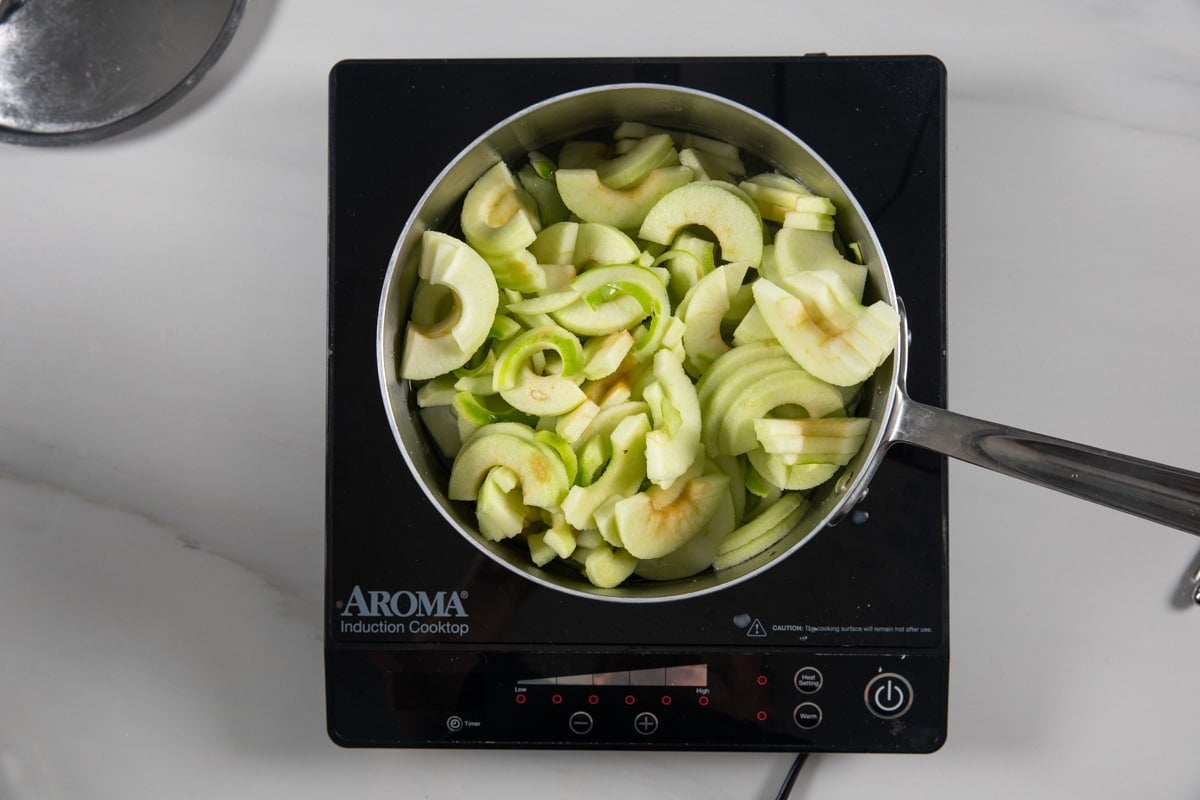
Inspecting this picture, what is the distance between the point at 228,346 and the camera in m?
0.86

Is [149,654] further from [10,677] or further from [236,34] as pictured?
[236,34]

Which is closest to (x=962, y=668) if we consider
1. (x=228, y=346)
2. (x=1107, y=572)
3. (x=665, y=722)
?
(x=1107, y=572)

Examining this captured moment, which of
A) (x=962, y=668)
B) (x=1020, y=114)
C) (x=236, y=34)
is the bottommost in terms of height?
(x=962, y=668)

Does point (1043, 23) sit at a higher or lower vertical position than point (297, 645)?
higher

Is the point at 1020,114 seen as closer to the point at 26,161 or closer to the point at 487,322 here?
the point at 487,322

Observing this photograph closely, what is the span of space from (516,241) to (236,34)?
15.8 inches

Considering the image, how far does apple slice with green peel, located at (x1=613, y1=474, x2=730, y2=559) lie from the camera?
2.12 feet

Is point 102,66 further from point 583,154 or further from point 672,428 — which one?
point 672,428

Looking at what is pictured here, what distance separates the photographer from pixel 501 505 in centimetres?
66

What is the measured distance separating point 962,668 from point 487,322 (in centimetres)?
52

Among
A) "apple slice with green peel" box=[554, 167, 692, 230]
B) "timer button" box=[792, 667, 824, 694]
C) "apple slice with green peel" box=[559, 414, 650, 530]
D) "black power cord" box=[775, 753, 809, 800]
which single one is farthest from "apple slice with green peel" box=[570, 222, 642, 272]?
"black power cord" box=[775, 753, 809, 800]

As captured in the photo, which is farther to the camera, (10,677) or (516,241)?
(10,677)

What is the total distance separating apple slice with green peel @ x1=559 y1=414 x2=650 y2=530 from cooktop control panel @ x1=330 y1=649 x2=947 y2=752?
0.15 m

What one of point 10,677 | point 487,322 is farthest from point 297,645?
point 487,322
